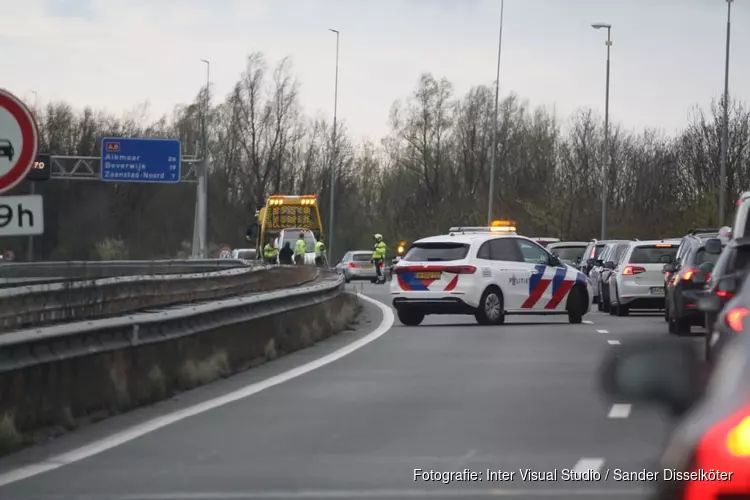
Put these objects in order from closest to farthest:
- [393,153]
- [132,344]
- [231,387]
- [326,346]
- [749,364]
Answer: [749,364]
[132,344]
[231,387]
[326,346]
[393,153]

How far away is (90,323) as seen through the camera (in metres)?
12.3

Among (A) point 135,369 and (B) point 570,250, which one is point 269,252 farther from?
(A) point 135,369

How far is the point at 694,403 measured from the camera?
4066 millimetres

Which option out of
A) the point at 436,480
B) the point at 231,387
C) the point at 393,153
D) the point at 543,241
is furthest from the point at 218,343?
the point at 393,153

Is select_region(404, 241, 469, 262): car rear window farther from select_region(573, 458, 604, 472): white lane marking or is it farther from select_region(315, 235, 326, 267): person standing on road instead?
select_region(315, 235, 326, 267): person standing on road

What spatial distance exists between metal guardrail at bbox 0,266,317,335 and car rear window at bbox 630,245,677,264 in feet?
21.1

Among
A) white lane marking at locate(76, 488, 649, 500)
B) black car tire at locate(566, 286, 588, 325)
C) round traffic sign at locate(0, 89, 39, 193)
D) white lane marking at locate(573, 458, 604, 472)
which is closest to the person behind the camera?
white lane marking at locate(76, 488, 649, 500)

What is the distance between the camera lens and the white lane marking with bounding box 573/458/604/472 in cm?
928

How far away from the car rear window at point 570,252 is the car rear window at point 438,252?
19443 millimetres

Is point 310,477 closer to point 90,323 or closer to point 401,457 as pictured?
point 401,457

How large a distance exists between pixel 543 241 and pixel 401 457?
41194mm

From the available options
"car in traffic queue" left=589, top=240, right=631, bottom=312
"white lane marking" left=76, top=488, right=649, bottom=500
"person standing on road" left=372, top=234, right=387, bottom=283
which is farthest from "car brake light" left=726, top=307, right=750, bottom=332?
"person standing on road" left=372, top=234, right=387, bottom=283

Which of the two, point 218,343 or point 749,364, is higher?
point 749,364

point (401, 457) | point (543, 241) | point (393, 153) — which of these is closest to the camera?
point (401, 457)
